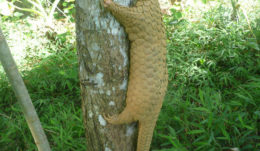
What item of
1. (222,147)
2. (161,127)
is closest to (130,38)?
(161,127)

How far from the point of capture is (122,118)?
1240 millimetres

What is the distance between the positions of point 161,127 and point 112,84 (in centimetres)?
102

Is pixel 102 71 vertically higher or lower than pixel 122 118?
higher

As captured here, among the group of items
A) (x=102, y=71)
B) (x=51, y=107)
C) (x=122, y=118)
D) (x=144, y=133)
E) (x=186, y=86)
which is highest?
(x=102, y=71)

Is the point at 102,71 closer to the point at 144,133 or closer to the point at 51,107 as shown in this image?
the point at 144,133

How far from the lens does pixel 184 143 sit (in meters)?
1.90

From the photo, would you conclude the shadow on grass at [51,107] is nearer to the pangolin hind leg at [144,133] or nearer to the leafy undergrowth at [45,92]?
the leafy undergrowth at [45,92]

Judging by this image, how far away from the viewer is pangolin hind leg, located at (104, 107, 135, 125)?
1231 millimetres

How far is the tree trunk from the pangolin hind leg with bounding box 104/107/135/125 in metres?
0.03

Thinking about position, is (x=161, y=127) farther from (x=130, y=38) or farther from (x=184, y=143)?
(x=130, y=38)

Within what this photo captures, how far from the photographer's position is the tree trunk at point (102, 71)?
1.07 meters

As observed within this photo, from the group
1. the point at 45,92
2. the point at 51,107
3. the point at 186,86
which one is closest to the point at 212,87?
the point at 186,86

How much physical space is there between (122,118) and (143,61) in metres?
0.40

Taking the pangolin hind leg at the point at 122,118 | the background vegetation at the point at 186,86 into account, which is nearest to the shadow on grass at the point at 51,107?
the background vegetation at the point at 186,86
